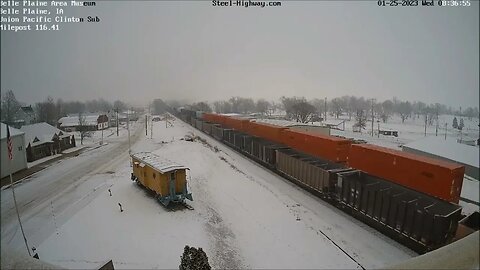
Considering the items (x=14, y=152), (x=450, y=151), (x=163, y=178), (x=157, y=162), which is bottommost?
(x=163, y=178)

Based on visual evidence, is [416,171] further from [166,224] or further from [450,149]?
[166,224]

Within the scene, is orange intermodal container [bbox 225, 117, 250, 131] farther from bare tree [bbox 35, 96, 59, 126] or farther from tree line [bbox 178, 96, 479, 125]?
bare tree [bbox 35, 96, 59, 126]

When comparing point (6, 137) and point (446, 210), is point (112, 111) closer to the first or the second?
point (6, 137)

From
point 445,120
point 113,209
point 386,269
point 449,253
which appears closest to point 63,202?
point 113,209

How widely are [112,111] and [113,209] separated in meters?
2.35

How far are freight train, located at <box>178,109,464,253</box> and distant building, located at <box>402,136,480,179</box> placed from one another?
1.36 feet

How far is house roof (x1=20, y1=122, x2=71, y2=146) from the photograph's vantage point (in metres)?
3.54

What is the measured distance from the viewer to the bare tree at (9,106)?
252 cm

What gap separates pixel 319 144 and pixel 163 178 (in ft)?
33.4

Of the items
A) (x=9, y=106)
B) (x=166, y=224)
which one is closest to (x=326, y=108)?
(x=166, y=224)

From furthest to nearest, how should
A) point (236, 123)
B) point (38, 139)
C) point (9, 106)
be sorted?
point (236, 123), point (38, 139), point (9, 106)

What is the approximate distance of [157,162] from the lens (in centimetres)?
646

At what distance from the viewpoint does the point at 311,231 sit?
9.41 m

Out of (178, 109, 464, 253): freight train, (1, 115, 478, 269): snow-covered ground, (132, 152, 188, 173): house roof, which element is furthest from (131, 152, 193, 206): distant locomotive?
(178, 109, 464, 253): freight train
